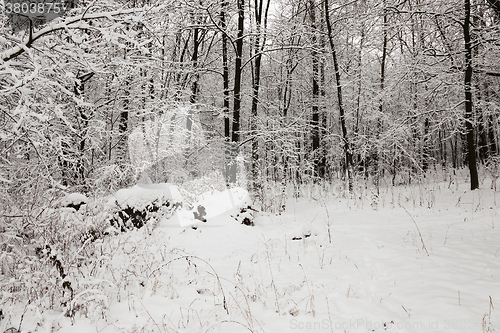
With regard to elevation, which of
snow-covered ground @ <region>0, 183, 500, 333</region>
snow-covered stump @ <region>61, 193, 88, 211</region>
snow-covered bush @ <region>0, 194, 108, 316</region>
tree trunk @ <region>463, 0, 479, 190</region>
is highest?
tree trunk @ <region>463, 0, 479, 190</region>

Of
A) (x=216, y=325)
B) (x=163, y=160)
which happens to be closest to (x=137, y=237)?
(x=163, y=160)

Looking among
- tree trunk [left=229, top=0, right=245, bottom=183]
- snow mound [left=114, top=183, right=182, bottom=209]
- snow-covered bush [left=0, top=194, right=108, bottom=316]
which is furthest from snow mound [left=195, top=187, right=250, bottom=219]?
snow-covered bush [left=0, top=194, right=108, bottom=316]

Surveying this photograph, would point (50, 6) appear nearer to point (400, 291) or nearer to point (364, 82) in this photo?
point (400, 291)

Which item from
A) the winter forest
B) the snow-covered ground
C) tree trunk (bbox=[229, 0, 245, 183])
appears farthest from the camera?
tree trunk (bbox=[229, 0, 245, 183])

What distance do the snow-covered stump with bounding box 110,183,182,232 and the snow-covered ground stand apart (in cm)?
38

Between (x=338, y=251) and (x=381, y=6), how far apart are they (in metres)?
6.00

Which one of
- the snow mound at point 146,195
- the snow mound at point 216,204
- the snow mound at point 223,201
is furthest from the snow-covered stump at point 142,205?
the snow mound at point 223,201

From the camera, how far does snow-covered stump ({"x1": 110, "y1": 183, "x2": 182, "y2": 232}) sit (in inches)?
249

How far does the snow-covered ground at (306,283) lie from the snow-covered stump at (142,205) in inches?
14.9

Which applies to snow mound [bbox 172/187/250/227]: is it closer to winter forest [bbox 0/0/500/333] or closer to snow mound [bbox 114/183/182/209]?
winter forest [bbox 0/0/500/333]

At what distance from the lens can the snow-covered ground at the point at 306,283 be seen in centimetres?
273

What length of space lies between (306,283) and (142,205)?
4.31 meters

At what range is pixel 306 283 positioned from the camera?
3615mm

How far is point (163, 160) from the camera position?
771cm
